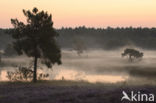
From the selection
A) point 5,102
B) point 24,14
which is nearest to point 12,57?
point 24,14

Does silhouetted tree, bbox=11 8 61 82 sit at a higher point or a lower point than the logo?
higher

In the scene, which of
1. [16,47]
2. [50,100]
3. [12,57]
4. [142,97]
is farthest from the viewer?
[12,57]

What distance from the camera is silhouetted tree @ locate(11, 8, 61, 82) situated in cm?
3812

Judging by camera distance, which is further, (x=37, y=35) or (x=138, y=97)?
(x=37, y=35)

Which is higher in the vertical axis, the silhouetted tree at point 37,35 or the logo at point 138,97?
the silhouetted tree at point 37,35

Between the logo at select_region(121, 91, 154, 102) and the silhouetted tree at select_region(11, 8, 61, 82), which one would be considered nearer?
the logo at select_region(121, 91, 154, 102)

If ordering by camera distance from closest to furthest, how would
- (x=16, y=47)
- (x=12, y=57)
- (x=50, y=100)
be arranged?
(x=50, y=100)
(x=16, y=47)
(x=12, y=57)

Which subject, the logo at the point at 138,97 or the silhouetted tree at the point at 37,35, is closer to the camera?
the logo at the point at 138,97

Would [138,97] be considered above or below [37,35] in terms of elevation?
below

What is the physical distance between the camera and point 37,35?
125ft

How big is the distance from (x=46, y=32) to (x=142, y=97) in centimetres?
2491

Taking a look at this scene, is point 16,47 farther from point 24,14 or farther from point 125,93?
point 125,93

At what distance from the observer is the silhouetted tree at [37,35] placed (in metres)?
38.1

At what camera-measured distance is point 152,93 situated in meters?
15.6
